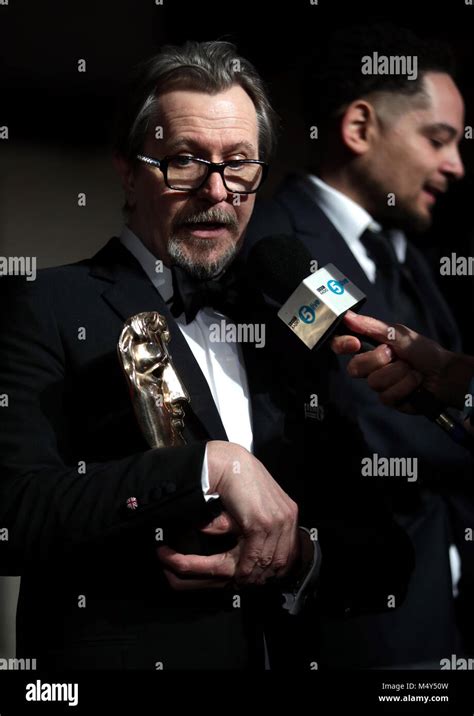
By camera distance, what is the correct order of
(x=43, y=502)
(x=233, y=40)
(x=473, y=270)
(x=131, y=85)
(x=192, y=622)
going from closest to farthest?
1. (x=43, y=502)
2. (x=192, y=622)
3. (x=131, y=85)
4. (x=233, y=40)
5. (x=473, y=270)

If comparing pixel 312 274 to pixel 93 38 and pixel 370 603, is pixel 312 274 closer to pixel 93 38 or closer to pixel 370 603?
pixel 370 603

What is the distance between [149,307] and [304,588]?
58 centimetres

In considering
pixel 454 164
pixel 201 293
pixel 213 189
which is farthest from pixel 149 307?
pixel 454 164

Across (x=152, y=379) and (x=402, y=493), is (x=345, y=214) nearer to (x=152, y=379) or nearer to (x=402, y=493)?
(x=402, y=493)

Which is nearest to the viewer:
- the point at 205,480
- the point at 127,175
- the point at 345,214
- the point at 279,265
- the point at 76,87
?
the point at 205,480

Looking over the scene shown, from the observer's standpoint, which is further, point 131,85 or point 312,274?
point 131,85

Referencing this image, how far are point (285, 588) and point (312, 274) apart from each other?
0.57 meters

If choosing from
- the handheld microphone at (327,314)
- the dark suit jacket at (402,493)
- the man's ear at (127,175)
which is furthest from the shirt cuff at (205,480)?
the man's ear at (127,175)

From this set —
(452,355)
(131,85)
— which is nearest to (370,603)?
(452,355)

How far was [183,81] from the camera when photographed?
1.80 m

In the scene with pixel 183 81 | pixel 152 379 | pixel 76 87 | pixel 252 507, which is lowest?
pixel 252 507

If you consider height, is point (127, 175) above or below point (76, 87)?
below

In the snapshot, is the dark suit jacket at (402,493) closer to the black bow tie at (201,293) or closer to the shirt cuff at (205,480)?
the black bow tie at (201,293)

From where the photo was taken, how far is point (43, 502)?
1617 millimetres
